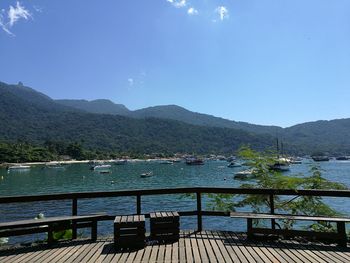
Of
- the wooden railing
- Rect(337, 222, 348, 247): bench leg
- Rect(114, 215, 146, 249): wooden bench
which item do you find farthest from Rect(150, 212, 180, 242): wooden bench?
Rect(337, 222, 348, 247): bench leg

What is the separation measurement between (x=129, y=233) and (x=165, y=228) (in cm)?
83

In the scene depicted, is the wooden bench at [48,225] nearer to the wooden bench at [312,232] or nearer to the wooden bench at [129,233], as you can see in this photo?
the wooden bench at [129,233]

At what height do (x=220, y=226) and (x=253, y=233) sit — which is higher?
(x=253, y=233)

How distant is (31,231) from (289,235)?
5.43 m

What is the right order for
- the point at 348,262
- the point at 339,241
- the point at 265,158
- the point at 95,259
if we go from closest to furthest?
the point at 348,262 → the point at 95,259 → the point at 339,241 → the point at 265,158

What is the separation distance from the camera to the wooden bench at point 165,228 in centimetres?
763

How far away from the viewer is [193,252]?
6.76 m

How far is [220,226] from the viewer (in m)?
19.8

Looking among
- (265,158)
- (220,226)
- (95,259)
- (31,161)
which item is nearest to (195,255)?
(95,259)

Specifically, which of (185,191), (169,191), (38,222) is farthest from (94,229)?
(185,191)

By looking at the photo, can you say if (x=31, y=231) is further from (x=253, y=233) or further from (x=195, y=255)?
(x=253, y=233)

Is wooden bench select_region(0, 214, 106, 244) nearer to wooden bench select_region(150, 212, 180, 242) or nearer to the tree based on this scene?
wooden bench select_region(150, 212, 180, 242)

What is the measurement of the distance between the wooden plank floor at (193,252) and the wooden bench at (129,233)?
0.58 feet

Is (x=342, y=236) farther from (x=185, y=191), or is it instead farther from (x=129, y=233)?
(x=129, y=233)
